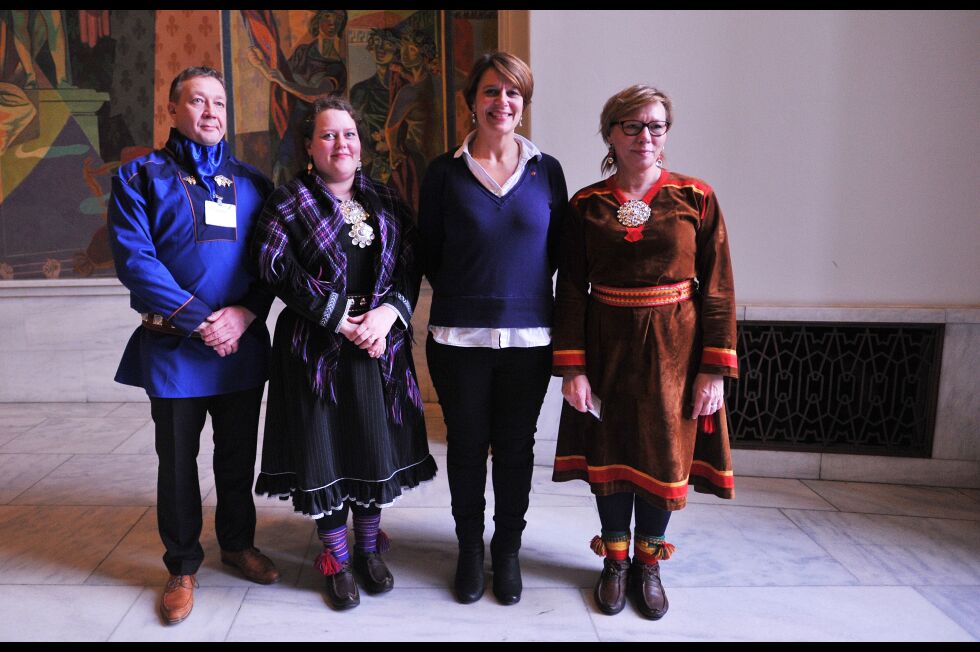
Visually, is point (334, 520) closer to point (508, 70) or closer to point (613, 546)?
point (613, 546)

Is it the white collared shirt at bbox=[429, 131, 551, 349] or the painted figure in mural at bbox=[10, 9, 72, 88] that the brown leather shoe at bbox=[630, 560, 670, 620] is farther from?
the painted figure in mural at bbox=[10, 9, 72, 88]

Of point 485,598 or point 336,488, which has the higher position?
point 336,488

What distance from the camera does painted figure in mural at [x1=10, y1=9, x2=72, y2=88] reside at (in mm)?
4297

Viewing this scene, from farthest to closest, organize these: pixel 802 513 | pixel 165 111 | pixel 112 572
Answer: pixel 165 111
pixel 802 513
pixel 112 572

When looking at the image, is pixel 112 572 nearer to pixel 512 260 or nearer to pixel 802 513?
pixel 512 260

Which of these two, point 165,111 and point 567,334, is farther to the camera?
point 165,111

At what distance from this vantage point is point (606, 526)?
2.11m

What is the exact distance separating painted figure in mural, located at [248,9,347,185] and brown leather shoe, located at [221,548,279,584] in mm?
2855

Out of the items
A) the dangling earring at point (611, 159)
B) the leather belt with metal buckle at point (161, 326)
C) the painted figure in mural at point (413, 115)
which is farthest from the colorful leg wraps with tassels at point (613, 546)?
the painted figure in mural at point (413, 115)

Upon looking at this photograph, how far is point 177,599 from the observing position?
2.02 metres

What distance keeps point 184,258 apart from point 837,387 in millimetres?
2775
